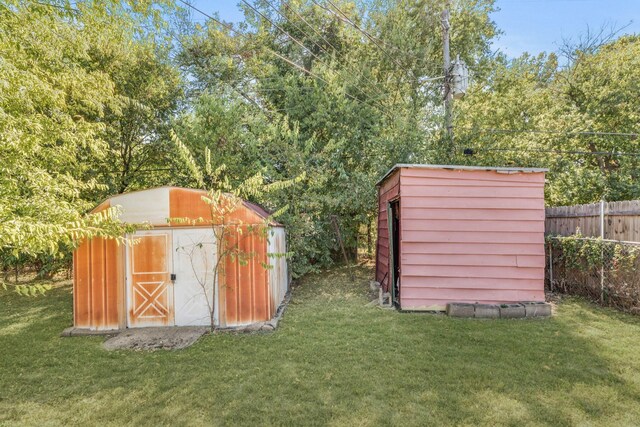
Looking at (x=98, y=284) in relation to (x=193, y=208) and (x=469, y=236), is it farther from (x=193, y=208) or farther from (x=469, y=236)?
(x=469, y=236)

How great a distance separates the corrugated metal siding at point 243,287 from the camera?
5.44 meters

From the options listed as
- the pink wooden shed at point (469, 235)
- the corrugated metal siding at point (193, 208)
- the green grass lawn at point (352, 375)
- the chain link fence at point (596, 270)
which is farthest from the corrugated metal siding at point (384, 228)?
the chain link fence at point (596, 270)

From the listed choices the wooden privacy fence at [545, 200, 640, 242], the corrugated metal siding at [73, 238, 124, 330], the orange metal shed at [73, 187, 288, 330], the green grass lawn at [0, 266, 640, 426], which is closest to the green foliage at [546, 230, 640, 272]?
the wooden privacy fence at [545, 200, 640, 242]

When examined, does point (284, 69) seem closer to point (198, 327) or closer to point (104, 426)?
point (198, 327)

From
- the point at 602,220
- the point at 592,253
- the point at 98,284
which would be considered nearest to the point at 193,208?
the point at 98,284

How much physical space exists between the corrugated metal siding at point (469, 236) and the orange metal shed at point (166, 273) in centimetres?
262

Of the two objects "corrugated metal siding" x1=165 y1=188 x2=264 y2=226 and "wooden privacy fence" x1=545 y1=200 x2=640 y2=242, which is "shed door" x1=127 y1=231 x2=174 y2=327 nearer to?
"corrugated metal siding" x1=165 y1=188 x2=264 y2=226

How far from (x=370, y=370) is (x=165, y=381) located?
2247mm

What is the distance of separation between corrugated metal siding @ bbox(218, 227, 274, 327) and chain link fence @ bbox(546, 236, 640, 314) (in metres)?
5.83

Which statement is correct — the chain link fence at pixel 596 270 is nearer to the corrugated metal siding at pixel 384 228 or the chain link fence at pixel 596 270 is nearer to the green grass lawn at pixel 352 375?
the green grass lawn at pixel 352 375

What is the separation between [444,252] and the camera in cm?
596

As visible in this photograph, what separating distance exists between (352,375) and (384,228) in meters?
4.99

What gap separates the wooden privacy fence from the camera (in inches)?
219

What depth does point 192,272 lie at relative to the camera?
5.53 meters
